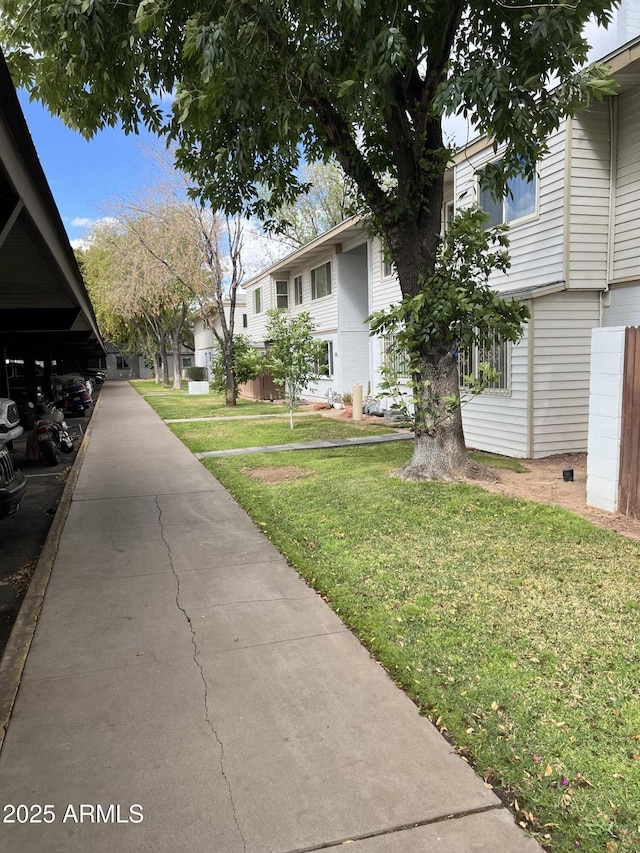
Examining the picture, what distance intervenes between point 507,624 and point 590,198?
8231 mm

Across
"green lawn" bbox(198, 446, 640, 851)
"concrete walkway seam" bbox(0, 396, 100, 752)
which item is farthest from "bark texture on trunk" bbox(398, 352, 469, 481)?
"concrete walkway seam" bbox(0, 396, 100, 752)

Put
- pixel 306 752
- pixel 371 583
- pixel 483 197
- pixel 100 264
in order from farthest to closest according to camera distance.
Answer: pixel 100 264 → pixel 483 197 → pixel 371 583 → pixel 306 752

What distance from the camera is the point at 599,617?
4074mm

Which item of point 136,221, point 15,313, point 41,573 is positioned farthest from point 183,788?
point 136,221

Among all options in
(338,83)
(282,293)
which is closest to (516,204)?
(338,83)

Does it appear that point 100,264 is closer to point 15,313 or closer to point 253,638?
point 15,313

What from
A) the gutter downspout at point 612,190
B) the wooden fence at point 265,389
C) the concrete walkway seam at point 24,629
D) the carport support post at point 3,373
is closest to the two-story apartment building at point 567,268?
the gutter downspout at point 612,190

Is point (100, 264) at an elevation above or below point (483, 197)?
above

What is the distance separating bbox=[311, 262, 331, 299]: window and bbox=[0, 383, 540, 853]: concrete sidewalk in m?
18.2

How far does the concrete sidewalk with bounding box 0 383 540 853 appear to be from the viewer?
2.34m

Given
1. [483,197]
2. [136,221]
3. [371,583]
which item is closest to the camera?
[371,583]

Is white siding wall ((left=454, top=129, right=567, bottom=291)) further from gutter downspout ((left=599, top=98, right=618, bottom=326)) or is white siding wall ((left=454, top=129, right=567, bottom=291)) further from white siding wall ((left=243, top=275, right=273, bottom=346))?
white siding wall ((left=243, top=275, right=273, bottom=346))

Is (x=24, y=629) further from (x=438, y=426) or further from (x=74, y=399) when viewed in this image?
(x=74, y=399)

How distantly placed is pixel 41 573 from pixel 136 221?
23055mm
